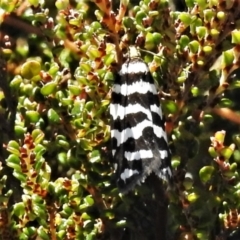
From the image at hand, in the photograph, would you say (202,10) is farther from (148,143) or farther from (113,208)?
(113,208)

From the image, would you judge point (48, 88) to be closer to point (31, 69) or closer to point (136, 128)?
point (31, 69)

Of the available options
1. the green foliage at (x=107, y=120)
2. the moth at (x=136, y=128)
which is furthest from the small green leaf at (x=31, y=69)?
the moth at (x=136, y=128)

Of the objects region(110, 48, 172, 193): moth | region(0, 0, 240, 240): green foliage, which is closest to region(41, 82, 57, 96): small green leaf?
region(0, 0, 240, 240): green foliage

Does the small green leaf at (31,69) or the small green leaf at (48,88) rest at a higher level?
the small green leaf at (31,69)

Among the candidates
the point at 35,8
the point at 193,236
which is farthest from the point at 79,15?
the point at 193,236

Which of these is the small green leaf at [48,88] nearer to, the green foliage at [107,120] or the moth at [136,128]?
the green foliage at [107,120]

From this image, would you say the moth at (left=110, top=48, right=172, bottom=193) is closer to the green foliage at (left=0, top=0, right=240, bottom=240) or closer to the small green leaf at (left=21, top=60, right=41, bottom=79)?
the green foliage at (left=0, top=0, right=240, bottom=240)
